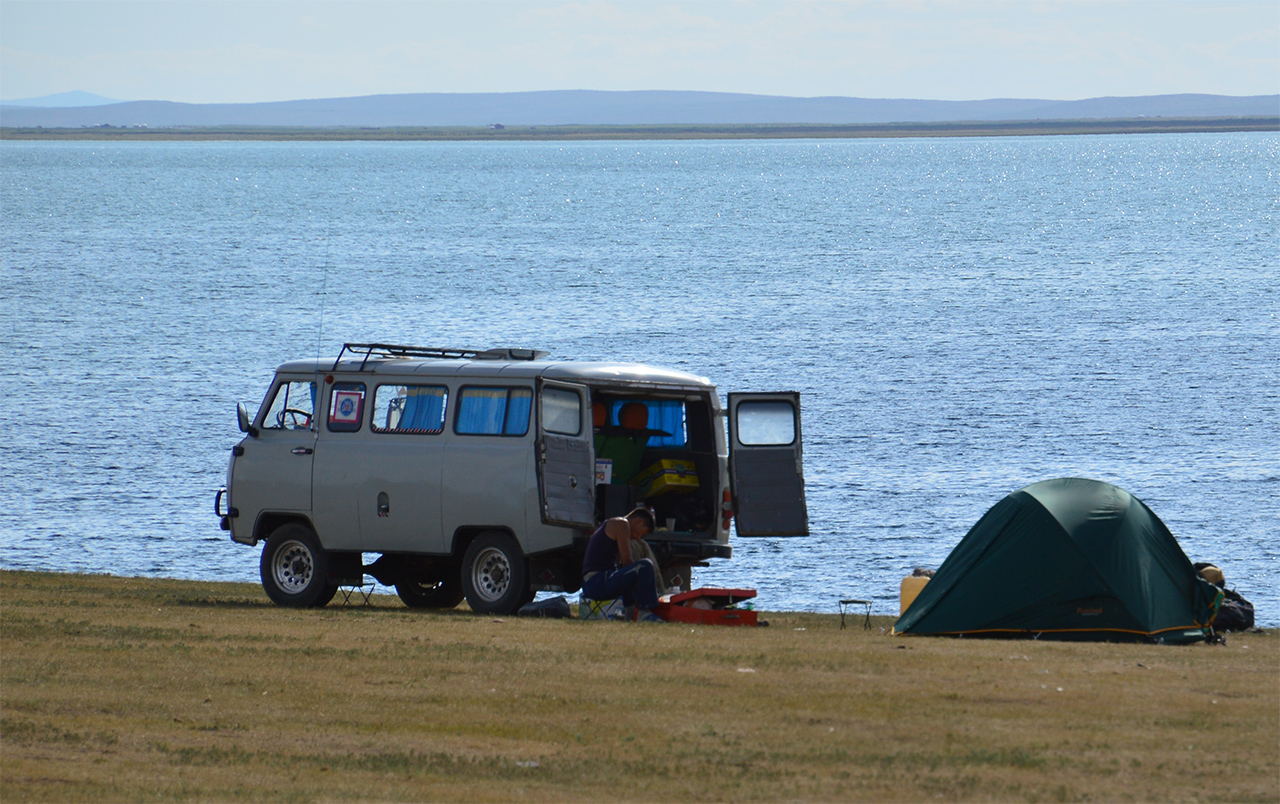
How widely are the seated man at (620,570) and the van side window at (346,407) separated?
10.9 feet

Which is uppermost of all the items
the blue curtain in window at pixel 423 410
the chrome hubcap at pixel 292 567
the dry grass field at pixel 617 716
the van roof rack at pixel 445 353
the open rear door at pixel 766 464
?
the van roof rack at pixel 445 353

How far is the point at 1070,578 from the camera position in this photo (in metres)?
15.6

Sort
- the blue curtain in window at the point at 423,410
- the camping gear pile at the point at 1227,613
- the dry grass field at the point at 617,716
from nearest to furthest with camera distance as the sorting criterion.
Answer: the dry grass field at the point at 617,716, the camping gear pile at the point at 1227,613, the blue curtain in window at the point at 423,410

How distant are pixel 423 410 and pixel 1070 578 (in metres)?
6.93

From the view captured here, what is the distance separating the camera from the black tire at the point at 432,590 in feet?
61.8

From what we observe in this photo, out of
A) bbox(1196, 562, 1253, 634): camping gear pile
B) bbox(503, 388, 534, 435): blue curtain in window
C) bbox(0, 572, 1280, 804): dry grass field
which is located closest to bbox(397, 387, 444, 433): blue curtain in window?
bbox(503, 388, 534, 435): blue curtain in window

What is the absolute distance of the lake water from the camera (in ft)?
107

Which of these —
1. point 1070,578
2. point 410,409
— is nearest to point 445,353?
point 410,409

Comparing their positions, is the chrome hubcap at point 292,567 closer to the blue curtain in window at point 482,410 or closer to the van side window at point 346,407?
the van side window at point 346,407

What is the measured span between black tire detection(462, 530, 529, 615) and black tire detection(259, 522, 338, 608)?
181 cm

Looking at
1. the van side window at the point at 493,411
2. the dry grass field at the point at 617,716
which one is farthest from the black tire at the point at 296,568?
the dry grass field at the point at 617,716

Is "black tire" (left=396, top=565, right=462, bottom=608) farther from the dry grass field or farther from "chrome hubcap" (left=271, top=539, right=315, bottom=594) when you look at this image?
the dry grass field

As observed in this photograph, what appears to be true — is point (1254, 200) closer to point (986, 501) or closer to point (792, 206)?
point (792, 206)

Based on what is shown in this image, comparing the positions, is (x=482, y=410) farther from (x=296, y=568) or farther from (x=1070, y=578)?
(x=1070, y=578)
